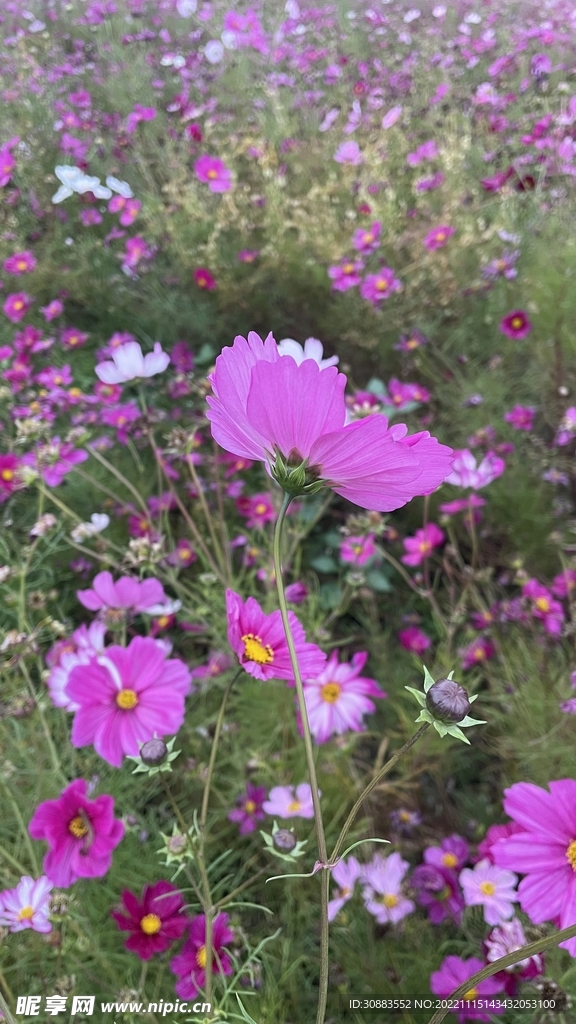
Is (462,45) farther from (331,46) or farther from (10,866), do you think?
(10,866)

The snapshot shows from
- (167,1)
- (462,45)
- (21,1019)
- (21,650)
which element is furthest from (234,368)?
(167,1)

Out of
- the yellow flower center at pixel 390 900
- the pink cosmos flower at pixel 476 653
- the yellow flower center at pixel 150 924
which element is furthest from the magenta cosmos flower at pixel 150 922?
the pink cosmos flower at pixel 476 653

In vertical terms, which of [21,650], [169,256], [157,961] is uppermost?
[169,256]

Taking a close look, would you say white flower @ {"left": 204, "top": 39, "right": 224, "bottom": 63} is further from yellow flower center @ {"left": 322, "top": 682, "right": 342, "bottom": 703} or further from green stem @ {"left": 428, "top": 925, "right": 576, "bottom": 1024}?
green stem @ {"left": 428, "top": 925, "right": 576, "bottom": 1024}

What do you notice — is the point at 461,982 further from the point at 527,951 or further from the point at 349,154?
the point at 349,154

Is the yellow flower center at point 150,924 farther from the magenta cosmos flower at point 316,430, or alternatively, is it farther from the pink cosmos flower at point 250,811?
the magenta cosmos flower at point 316,430

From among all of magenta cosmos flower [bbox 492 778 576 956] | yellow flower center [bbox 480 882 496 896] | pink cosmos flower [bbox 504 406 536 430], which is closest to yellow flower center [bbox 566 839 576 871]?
magenta cosmos flower [bbox 492 778 576 956]

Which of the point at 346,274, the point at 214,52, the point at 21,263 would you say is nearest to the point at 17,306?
the point at 21,263
